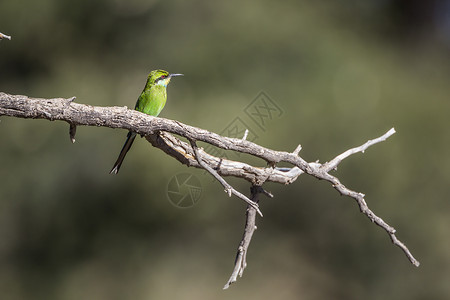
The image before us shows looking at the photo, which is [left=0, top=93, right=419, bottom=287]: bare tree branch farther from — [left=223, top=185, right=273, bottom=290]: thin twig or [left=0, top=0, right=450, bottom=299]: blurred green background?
[left=0, top=0, right=450, bottom=299]: blurred green background

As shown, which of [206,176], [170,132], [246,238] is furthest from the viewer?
[206,176]

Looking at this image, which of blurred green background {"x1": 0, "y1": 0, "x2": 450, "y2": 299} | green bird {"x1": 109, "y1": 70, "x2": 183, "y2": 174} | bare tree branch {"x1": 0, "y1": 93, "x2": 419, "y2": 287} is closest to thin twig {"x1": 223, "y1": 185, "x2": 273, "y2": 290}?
bare tree branch {"x1": 0, "y1": 93, "x2": 419, "y2": 287}

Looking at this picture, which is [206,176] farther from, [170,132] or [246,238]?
[170,132]

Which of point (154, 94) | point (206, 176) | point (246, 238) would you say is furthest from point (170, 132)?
point (206, 176)

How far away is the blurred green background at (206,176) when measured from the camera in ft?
16.3

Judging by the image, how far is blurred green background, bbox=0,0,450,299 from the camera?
4.97 metres

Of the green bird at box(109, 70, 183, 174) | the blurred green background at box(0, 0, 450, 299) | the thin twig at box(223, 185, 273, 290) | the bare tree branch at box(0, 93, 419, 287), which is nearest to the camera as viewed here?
the bare tree branch at box(0, 93, 419, 287)

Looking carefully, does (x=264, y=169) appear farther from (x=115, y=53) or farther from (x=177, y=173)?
(x=115, y=53)

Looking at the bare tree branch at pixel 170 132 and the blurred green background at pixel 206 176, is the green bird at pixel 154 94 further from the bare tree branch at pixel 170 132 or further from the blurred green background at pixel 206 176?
the blurred green background at pixel 206 176

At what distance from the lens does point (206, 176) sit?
483 centimetres

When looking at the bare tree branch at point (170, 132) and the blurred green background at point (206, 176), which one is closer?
the bare tree branch at point (170, 132)

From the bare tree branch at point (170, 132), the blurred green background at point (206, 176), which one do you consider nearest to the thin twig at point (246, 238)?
the bare tree branch at point (170, 132)

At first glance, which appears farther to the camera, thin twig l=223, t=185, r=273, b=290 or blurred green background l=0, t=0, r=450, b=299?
blurred green background l=0, t=0, r=450, b=299

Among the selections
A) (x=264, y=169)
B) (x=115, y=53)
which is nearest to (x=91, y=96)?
(x=115, y=53)
